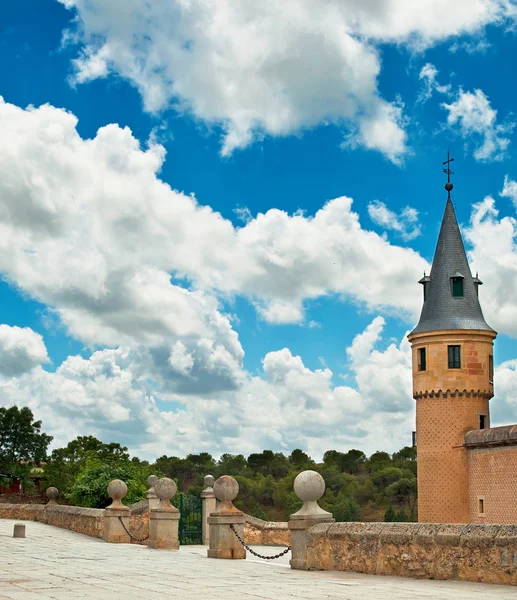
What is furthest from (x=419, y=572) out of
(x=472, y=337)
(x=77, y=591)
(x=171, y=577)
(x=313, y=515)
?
(x=472, y=337)

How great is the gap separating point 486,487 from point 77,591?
3086 centimetres

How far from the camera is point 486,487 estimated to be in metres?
37.2

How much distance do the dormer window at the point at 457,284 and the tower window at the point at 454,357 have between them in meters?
2.97

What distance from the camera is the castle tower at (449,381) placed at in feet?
130

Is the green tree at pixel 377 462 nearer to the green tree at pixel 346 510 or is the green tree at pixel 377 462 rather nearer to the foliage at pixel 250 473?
the foliage at pixel 250 473

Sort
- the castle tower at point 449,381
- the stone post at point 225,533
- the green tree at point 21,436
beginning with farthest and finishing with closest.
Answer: the green tree at point 21,436, the castle tower at point 449,381, the stone post at point 225,533

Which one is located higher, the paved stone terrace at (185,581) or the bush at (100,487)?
the bush at (100,487)

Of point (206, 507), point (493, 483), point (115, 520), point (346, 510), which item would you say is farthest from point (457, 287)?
point (346, 510)

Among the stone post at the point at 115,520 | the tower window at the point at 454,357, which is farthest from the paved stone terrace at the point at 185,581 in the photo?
the tower window at the point at 454,357

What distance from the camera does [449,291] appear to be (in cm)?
4250

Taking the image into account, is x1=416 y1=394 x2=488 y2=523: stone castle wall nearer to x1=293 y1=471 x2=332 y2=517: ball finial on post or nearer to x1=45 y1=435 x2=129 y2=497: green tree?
x1=45 y1=435 x2=129 y2=497: green tree

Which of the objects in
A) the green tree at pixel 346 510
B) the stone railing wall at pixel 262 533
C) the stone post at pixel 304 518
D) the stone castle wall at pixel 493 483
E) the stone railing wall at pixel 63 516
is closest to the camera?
the stone post at pixel 304 518

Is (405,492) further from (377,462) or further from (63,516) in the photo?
(63,516)

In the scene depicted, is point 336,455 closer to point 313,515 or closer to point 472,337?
point 472,337
